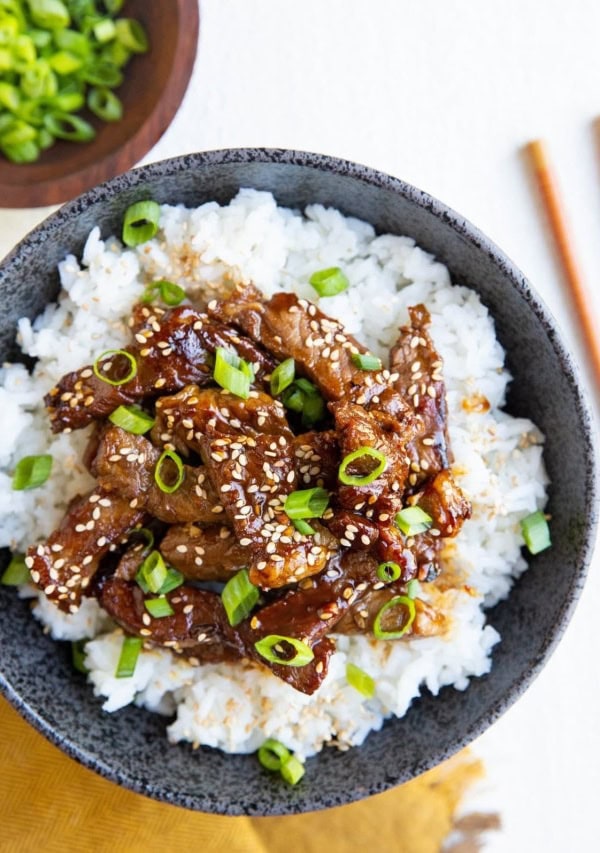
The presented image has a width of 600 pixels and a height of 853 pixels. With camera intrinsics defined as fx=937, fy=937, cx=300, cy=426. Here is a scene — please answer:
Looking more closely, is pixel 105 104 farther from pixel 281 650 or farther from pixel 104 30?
pixel 281 650

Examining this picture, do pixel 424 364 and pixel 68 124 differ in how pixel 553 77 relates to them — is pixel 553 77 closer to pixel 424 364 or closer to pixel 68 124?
pixel 424 364

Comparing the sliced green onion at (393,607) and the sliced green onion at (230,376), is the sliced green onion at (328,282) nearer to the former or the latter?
the sliced green onion at (230,376)

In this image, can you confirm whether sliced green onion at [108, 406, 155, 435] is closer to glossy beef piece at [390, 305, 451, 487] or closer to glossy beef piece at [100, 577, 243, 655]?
glossy beef piece at [100, 577, 243, 655]

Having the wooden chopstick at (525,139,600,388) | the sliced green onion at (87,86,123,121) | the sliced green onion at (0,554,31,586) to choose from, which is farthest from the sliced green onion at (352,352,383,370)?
the sliced green onion at (87,86,123,121)

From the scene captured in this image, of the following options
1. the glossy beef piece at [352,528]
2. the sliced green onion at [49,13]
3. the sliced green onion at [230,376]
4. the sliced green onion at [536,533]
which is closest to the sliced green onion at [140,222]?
the sliced green onion at [230,376]

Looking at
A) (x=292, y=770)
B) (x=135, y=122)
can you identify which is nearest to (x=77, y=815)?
(x=292, y=770)

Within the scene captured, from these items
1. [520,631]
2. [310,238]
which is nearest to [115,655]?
[520,631]
